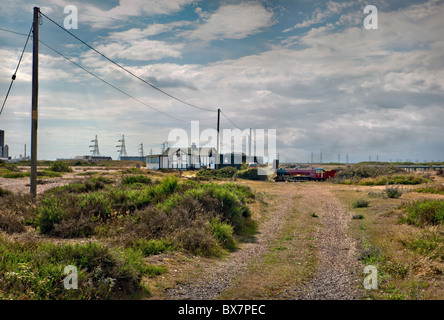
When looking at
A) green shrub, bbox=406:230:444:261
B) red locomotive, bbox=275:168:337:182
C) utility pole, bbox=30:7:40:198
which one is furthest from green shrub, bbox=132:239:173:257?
red locomotive, bbox=275:168:337:182

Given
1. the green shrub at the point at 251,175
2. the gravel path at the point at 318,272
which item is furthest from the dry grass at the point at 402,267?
the green shrub at the point at 251,175

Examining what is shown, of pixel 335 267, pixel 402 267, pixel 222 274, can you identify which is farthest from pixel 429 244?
pixel 222 274

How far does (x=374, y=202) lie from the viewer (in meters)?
20.4

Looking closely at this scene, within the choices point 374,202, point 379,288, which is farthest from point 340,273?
point 374,202

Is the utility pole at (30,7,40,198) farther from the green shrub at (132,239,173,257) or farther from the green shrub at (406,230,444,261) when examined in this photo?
the green shrub at (406,230,444,261)

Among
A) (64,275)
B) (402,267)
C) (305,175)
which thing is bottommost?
(402,267)

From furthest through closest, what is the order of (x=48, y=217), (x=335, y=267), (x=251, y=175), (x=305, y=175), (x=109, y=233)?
(x=251, y=175) < (x=305, y=175) < (x=48, y=217) < (x=109, y=233) < (x=335, y=267)

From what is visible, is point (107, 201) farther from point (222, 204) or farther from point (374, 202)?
point (374, 202)

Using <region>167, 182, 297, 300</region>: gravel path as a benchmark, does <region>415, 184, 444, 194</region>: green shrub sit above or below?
above

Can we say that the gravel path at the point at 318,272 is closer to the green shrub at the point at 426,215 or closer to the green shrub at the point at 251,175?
the green shrub at the point at 426,215

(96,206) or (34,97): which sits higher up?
(34,97)

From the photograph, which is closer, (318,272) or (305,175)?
(318,272)

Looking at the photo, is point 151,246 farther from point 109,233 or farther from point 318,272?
point 318,272
